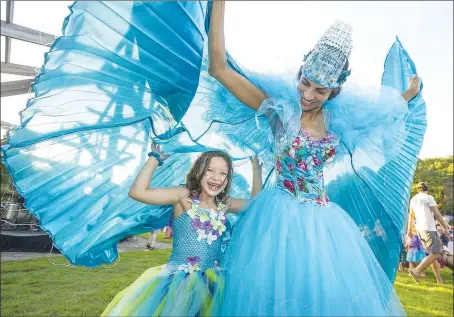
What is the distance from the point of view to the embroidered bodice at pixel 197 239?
76.0 inches

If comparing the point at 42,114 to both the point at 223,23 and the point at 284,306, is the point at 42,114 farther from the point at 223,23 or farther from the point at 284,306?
the point at 284,306

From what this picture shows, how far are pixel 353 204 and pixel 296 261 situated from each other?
98cm

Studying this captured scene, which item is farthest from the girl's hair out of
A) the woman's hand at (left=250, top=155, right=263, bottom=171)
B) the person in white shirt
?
the person in white shirt

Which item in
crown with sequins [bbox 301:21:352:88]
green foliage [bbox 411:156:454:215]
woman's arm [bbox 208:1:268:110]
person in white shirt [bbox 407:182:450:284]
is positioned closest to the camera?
woman's arm [bbox 208:1:268:110]

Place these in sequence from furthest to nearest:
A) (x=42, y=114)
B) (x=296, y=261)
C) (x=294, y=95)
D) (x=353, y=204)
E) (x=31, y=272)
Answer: (x=31, y=272) → (x=353, y=204) → (x=42, y=114) → (x=294, y=95) → (x=296, y=261)

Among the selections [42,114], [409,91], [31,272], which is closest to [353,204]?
[409,91]

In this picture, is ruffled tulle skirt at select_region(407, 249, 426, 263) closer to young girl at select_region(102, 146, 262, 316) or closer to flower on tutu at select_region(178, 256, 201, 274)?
young girl at select_region(102, 146, 262, 316)

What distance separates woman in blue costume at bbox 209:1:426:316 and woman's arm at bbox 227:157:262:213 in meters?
0.29

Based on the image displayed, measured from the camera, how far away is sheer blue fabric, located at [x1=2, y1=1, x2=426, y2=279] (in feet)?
6.22

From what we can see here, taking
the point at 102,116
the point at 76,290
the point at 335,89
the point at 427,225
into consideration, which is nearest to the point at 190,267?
the point at 102,116

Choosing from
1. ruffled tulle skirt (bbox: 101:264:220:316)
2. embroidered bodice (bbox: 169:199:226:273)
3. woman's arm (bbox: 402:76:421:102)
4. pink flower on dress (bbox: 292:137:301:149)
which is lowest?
ruffled tulle skirt (bbox: 101:264:220:316)

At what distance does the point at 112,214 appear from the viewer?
224 centimetres

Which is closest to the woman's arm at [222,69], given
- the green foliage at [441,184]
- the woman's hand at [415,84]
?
the woman's hand at [415,84]

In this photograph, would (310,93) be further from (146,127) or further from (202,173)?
(146,127)
